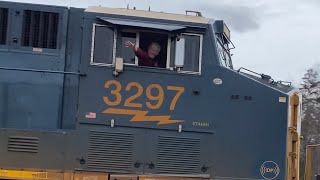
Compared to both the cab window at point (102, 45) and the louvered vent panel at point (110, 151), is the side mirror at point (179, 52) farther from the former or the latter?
the louvered vent panel at point (110, 151)

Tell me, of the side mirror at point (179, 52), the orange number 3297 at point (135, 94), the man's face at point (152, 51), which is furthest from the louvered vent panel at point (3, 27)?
the side mirror at point (179, 52)

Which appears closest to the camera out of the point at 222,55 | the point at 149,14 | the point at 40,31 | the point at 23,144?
the point at 23,144

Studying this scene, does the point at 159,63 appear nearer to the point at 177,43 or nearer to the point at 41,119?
the point at 177,43

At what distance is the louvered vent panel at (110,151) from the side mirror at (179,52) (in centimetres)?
143

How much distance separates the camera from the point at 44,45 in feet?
30.5

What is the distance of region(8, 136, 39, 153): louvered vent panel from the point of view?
8.90 meters

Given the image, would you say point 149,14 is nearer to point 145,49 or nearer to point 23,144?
point 145,49

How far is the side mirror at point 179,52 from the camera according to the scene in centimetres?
898

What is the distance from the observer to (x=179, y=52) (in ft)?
29.6

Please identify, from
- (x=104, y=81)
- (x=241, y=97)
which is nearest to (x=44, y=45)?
(x=104, y=81)

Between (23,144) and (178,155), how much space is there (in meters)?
2.58

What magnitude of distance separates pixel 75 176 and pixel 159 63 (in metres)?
2.34

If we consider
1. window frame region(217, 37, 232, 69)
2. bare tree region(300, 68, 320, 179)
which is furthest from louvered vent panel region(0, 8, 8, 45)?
bare tree region(300, 68, 320, 179)
